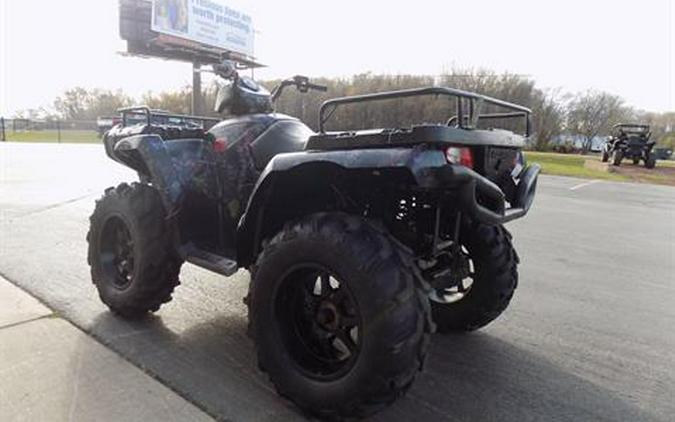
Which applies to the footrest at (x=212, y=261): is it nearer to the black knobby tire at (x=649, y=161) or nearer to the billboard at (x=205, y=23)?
the black knobby tire at (x=649, y=161)

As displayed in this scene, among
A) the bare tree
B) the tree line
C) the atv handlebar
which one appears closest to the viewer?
the atv handlebar

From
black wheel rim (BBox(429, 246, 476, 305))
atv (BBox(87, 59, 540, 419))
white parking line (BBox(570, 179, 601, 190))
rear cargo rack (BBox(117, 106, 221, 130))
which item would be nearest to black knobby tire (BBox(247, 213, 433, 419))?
atv (BBox(87, 59, 540, 419))

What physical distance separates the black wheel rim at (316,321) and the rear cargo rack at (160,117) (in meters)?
2.03

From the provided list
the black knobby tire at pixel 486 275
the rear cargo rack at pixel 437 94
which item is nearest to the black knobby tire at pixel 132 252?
the rear cargo rack at pixel 437 94

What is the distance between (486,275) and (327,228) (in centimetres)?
156

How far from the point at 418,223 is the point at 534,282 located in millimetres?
2623

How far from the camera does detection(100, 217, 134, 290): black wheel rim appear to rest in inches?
154

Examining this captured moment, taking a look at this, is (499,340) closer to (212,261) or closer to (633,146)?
(212,261)

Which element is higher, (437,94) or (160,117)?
(437,94)

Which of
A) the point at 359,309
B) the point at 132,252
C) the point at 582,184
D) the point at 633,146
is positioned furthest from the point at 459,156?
the point at 633,146

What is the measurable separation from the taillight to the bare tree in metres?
56.1

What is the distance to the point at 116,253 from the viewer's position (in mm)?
4051

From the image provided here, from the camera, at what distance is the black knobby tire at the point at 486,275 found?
140 inches

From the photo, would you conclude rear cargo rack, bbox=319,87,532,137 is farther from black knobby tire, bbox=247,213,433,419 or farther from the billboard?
the billboard
